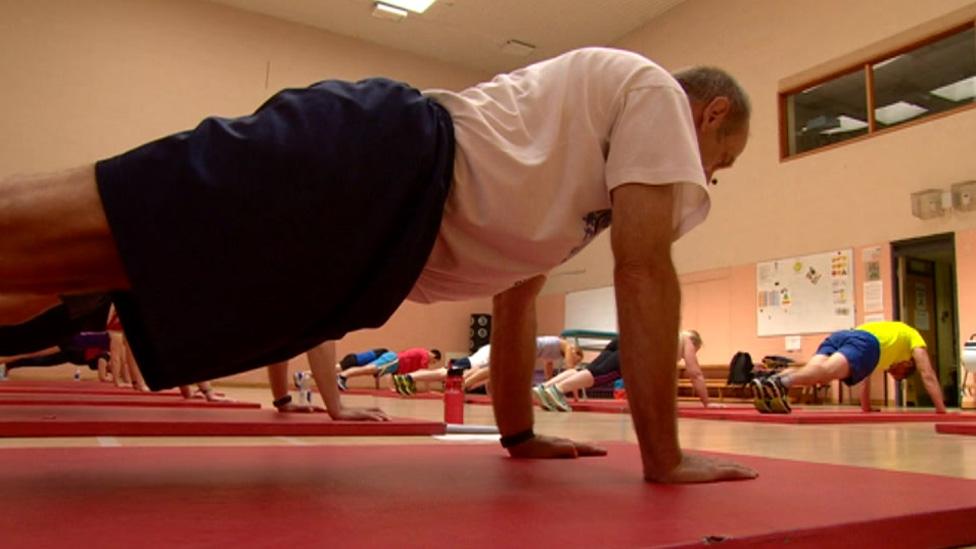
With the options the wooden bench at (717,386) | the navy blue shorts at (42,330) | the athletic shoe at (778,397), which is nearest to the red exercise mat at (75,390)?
the navy blue shorts at (42,330)

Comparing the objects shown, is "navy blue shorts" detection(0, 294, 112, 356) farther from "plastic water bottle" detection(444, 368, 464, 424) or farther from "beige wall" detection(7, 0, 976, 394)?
"beige wall" detection(7, 0, 976, 394)

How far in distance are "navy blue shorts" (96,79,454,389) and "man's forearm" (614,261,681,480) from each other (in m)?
0.37

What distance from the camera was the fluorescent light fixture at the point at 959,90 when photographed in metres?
8.17

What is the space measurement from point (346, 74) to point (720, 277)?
6693mm

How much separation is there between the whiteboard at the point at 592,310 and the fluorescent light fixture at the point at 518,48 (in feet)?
13.0

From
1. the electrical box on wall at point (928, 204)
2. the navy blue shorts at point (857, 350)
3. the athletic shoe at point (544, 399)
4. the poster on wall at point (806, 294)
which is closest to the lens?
the navy blue shorts at point (857, 350)

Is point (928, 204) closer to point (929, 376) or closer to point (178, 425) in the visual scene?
point (929, 376)

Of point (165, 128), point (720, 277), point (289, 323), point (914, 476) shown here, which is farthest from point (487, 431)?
point (165, 128)

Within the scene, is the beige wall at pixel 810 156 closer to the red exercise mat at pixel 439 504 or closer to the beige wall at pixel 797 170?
the beige wall at pixel 797 170

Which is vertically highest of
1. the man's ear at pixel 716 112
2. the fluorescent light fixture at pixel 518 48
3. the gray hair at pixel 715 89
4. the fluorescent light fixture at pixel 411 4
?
the fluorescent light fixture at pixel 411 4

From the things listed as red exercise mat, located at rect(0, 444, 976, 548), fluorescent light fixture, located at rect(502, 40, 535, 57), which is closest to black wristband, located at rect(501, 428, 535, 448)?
red exercise mat, located at rect(0, 444, 976, 548)

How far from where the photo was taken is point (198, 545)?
0.89 metres

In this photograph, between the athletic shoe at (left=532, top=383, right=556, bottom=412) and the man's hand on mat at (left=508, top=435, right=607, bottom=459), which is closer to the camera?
the man's hand on mat at (left=508, top=435, right=607, bottom=459)

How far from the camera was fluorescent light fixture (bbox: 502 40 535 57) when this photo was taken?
1260 centimetres
